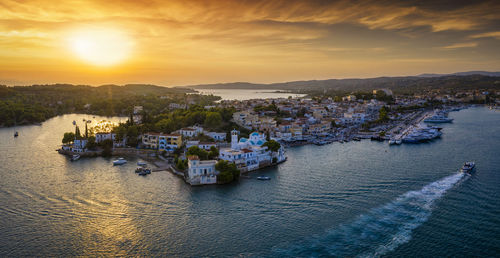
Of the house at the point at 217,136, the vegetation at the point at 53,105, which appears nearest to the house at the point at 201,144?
the house at the point at 217,136

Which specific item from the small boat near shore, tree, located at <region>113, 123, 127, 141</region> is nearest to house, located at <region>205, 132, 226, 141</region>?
tree, located at <region>113, 123, 127, 141</region>

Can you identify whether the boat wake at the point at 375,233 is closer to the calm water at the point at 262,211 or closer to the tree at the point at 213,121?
the calm water at the point at 262,211

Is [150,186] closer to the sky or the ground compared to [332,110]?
closer to the ground

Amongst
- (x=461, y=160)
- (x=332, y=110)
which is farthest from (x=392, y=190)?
(x=332, y=110)

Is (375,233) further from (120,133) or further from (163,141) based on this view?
(120,133)

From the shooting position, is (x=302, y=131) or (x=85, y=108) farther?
(x=85, y=108)

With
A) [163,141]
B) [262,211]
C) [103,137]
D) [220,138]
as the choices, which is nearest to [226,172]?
[262,211]

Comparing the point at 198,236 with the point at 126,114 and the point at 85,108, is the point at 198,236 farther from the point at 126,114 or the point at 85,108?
the point at 85,108

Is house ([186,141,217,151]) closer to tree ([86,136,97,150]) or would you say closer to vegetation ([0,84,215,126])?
tree ([86,136,97,150])
